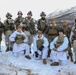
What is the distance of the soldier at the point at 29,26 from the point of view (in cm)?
1238

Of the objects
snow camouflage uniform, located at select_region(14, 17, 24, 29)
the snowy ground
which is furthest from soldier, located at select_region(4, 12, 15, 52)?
the snowy ground

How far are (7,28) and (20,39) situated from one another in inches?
41.0

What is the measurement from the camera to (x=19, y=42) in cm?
1179

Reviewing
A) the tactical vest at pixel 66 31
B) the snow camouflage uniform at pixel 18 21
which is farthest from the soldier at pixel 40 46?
the snow camouflage uniform at pixel 18 21

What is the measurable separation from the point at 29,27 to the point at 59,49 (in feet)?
6.30

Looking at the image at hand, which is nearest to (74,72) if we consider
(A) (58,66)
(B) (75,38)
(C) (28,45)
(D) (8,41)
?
(A) (58,66)

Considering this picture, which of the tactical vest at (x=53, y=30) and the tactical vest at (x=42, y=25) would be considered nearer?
the tactical vest at (x=53, y=30)

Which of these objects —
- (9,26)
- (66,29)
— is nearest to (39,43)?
(66,29)

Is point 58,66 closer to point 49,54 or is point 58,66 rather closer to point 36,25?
point 49,54

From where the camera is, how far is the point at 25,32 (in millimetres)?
12523

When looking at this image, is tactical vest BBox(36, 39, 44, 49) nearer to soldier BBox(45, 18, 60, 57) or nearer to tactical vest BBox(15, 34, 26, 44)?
soldier BBox(45, 18, 60, 57)

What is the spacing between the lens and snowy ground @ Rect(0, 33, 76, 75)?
1062 centimetres

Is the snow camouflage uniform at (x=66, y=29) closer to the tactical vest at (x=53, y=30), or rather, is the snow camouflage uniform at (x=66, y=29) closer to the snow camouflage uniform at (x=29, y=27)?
the tactical vest at (x=53, y=30)

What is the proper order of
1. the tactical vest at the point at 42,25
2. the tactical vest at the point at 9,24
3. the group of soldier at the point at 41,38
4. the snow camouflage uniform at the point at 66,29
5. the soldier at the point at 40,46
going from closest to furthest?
1. the group of soldier at the point at 41,38
2. the soldier at the point at 40,46
3. the snow camouflage uniform at the point at 66,29
4. the tactical vest at the point at 42,25
5. the tactical vest at the point at 9,24
